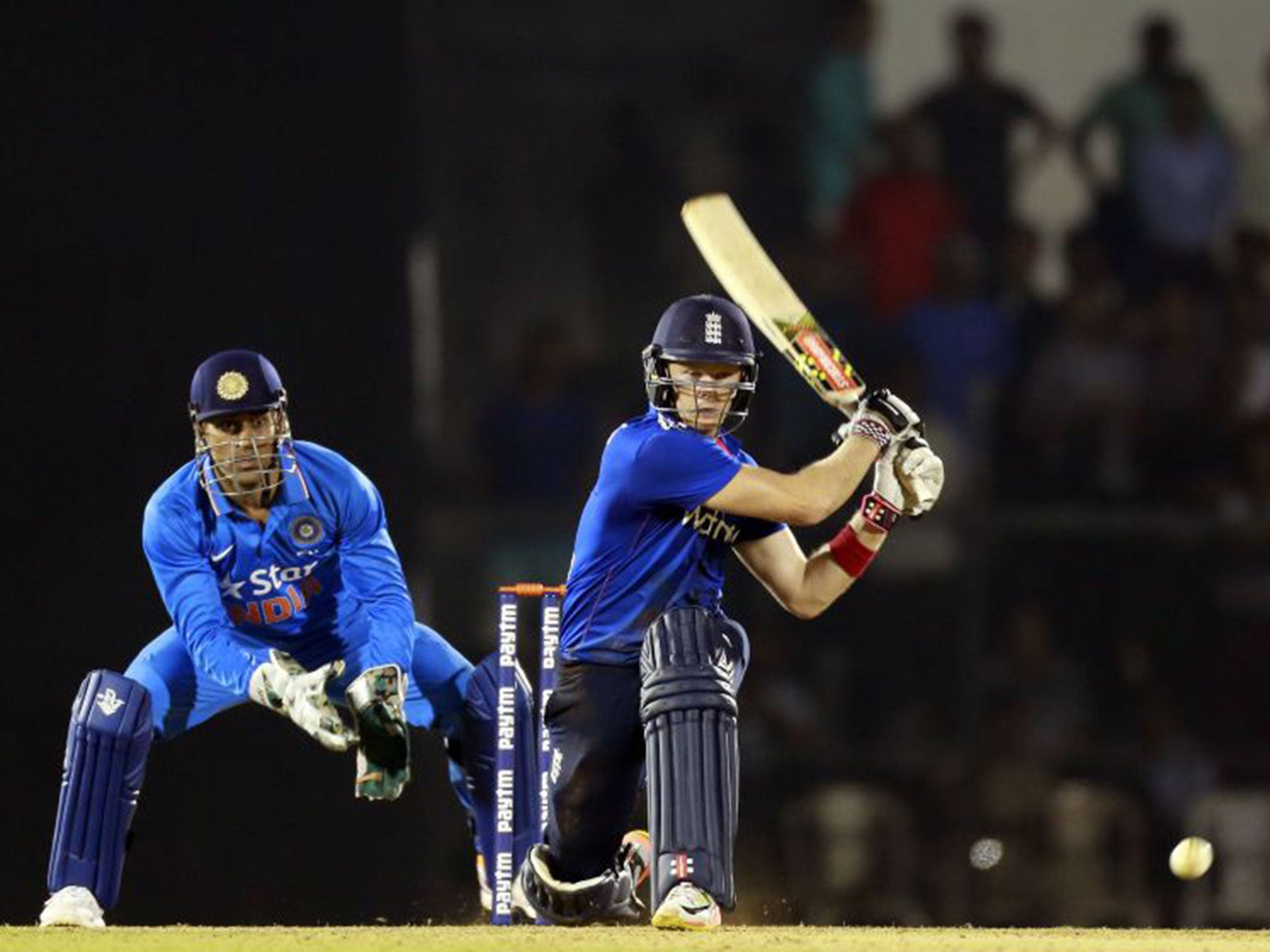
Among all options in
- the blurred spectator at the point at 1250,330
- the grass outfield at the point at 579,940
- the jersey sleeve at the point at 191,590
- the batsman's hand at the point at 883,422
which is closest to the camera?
the grass outfield at the point at 579,940

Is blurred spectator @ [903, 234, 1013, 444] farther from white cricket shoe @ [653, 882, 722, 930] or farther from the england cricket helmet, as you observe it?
white cricket shoe @ [653, 882, 722, 930]

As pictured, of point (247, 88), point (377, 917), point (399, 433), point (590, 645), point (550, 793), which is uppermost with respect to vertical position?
point (247, 88)

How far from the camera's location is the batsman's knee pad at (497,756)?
4566mm

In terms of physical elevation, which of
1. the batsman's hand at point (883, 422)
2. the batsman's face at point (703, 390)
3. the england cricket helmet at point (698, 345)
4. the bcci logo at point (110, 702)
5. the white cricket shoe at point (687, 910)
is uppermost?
the england cricket helmet at point (698, 345)

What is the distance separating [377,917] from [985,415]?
2.61m

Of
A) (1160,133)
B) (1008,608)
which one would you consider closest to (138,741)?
(1008,608)

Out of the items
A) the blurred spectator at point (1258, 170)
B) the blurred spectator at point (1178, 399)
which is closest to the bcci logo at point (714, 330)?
the blurred spectator at point (1178, 399)

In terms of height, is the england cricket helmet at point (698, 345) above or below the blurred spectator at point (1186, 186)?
below

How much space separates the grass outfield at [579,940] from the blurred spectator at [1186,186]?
13.5 ft

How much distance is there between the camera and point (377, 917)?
658 centimetres

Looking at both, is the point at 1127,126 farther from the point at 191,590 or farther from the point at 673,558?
the point at 191,590

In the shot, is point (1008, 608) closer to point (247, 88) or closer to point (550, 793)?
point (247, 88)

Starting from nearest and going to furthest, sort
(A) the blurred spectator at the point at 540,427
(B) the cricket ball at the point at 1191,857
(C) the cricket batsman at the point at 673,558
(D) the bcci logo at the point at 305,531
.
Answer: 1. (C) the cricket batsman at the point at 673,558
2. (D) the bcci logo at the point at 305,531
3. (B) the cricket ball at the point at 1191,857
4. (A) the blurred spectator at the point at 540,427

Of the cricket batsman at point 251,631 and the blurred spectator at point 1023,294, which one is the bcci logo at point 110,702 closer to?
the cricket batsman at point 251,631
